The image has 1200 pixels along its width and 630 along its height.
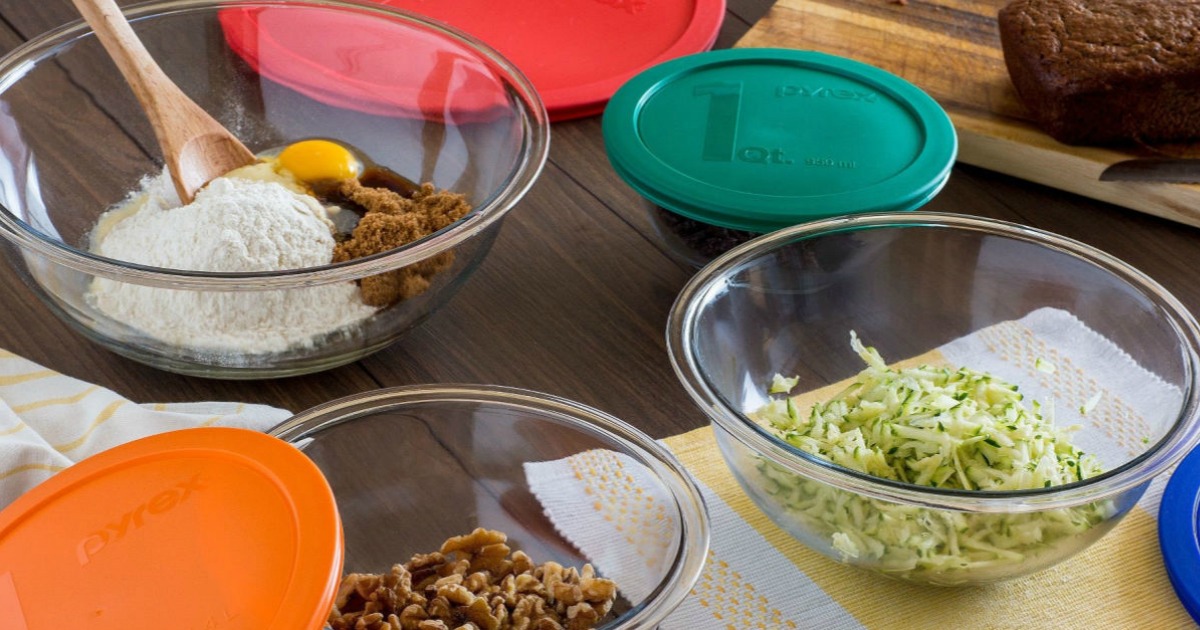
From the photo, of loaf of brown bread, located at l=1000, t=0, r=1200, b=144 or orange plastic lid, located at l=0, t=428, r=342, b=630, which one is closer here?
orange plastic lid, located at l=0, t=428, r=342, b=630

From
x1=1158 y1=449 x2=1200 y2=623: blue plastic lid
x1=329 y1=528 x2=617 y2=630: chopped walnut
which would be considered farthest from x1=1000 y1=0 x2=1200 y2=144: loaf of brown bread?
x1=329 y1=528 x2=617 y2=630: chopped walnut

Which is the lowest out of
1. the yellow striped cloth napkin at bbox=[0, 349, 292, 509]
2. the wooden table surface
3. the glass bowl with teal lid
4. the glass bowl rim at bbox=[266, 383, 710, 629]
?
the wooden table surface

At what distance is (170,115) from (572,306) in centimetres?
49

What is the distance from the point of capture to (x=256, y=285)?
3.54ft

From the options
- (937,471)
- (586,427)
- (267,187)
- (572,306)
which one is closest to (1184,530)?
(937,471)

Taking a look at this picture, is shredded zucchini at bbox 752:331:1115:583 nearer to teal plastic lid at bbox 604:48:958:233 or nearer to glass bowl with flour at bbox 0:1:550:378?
teal plastic lid at bbox 604:48:958:233

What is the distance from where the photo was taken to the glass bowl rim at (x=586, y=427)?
0.92 metres

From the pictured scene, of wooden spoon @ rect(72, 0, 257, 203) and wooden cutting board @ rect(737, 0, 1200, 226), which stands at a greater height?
wooden spoon @ rect(72, 0, 257, 203)

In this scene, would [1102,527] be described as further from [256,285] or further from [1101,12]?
[1101,12]

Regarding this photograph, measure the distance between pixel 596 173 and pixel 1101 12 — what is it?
705 millimetres

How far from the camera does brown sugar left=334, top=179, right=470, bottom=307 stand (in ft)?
3.90

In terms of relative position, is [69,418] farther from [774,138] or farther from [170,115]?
[774,138]

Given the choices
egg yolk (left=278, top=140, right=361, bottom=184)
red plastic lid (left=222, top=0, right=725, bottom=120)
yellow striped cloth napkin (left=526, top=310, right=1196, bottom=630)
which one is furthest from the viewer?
red plastic lid (left=222, top=0, right=725, bottom=120)

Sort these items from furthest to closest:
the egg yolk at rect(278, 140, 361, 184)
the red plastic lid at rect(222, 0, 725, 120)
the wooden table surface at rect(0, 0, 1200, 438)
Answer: the red plastic lid at rect(222, 0, 725, 120) < the egg yolk at rect(278, 140, 361, 184) < the wooden table surface at rect(0, 0, 1200, 438)
